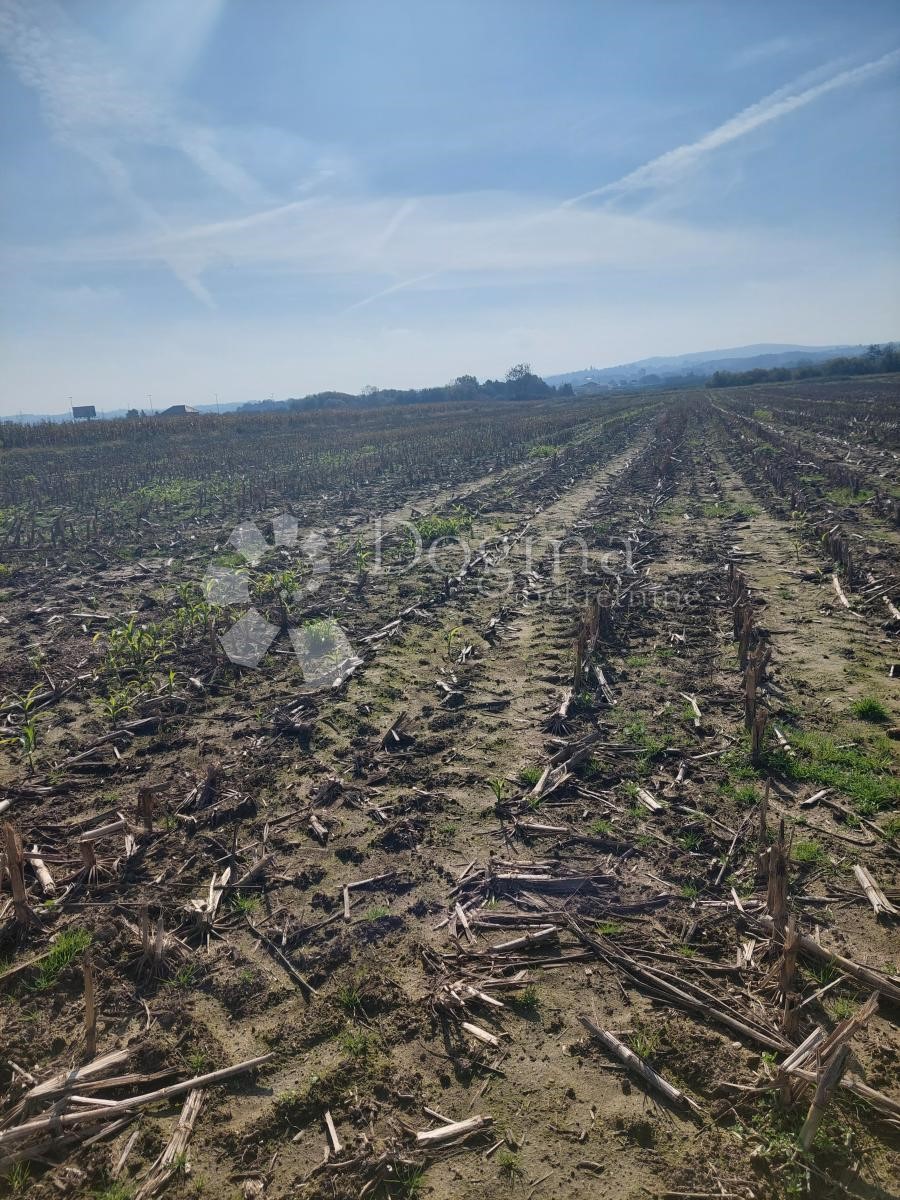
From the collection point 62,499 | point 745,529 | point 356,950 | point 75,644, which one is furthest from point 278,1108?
point 62,499

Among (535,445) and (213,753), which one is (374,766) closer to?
(213,753)

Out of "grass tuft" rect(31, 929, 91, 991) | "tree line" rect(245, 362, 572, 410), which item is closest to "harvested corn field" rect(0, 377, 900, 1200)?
"grass tuft" rect(31, 929, 91, 991)

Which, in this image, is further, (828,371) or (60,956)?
(828,371)

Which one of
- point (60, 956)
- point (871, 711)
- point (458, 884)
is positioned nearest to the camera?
point (60, 956)

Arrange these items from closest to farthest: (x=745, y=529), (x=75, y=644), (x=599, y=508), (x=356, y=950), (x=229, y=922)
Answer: (x=356, y=950) → (x=229, y=922) → (x=75, y=644) → (x=745, y=529) → (x=599, y=508)

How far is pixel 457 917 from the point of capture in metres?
5.04

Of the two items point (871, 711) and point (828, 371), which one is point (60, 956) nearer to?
point (871, 711)

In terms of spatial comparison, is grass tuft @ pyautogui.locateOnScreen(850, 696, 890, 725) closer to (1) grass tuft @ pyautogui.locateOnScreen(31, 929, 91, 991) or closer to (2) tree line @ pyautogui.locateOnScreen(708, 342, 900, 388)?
(1) grass tuft @ pyautogui.locateOnScreen(31, 929, 91, 991)

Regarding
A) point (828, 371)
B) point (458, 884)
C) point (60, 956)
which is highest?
point (828, 371)

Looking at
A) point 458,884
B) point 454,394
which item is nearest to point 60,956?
point 458,884

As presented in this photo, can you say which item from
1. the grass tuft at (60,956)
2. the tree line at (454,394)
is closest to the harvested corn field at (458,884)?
the grass tuft at (60,956)

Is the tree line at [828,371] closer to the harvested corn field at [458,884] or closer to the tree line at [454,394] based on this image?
the tree line at [454,394]

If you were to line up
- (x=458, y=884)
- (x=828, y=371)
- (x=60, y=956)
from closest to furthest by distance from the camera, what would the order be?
(x=60, y=956)
(x=458, y=884)
(x=828, y=371)

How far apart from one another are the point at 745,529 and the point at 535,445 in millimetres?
20788
